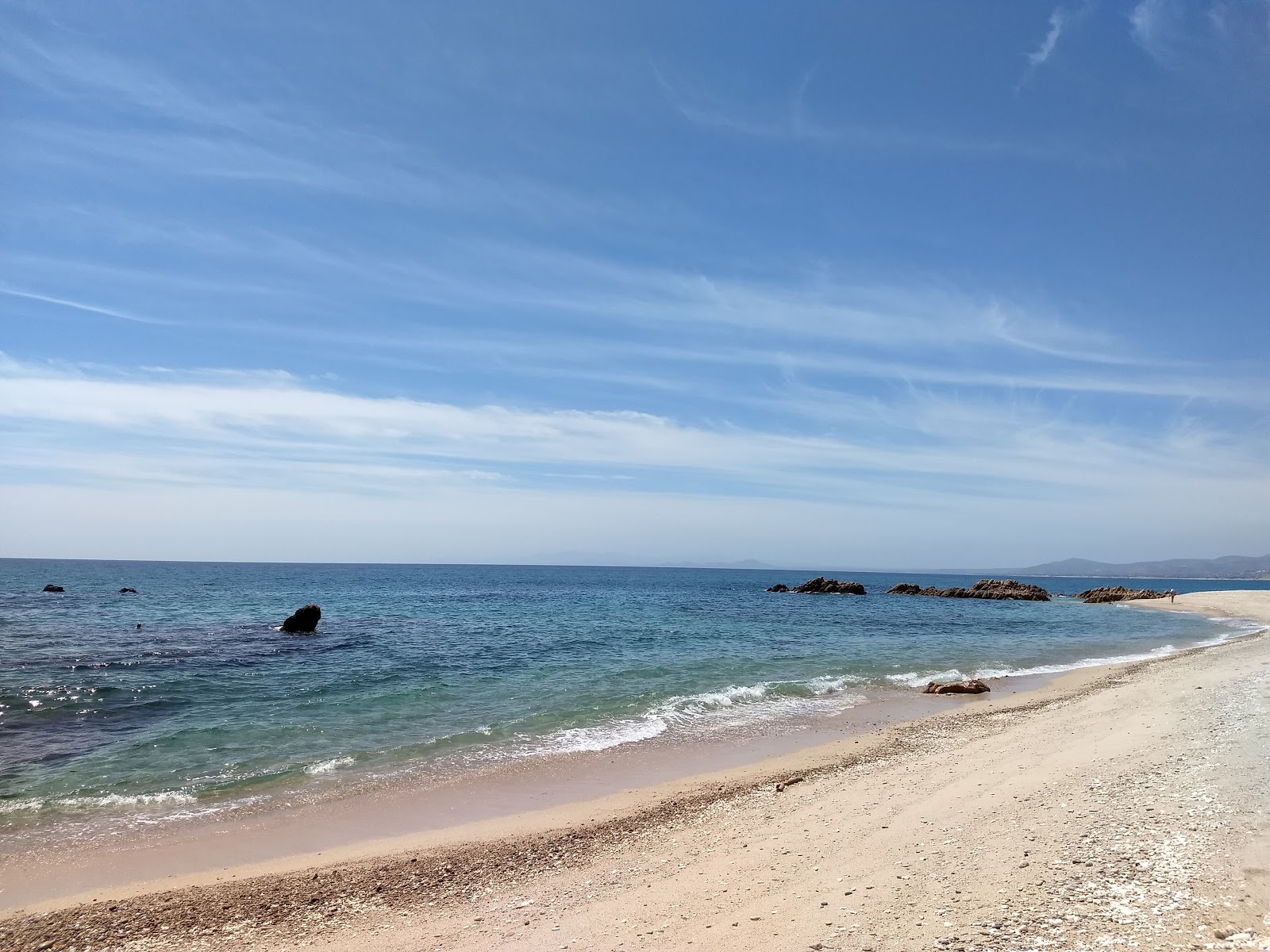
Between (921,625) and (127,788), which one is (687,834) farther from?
(921,625)

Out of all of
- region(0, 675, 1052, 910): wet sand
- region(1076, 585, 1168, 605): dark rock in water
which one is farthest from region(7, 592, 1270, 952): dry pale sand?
region(1076, 585, 1168, 605): dark rock in water

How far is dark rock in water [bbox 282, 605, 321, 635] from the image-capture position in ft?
112

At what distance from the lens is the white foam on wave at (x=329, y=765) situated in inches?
490

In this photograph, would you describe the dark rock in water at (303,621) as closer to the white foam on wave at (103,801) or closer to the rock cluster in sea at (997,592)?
the white foam on wave at (103,801)

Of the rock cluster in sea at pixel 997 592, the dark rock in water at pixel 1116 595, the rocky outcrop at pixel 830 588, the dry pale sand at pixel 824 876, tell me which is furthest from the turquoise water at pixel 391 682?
the rocky outcrop at pixel 830 588

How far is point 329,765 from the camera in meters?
12.7

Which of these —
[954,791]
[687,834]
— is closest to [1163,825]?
[954,791]

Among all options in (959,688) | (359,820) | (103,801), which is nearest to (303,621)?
(103,801)

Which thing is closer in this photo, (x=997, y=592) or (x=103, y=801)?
(x=103, y=801)

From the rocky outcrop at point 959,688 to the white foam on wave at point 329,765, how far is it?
16.6 m

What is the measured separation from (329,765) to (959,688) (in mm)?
17555

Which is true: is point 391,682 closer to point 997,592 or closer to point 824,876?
point 824,876

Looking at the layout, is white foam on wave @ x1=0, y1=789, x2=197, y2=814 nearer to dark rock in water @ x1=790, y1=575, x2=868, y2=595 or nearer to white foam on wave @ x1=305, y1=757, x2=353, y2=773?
white foam on wave @ x1=305, y1=757, x2=353, y2=773

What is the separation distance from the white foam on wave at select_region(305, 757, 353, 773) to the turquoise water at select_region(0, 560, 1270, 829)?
5 cm
